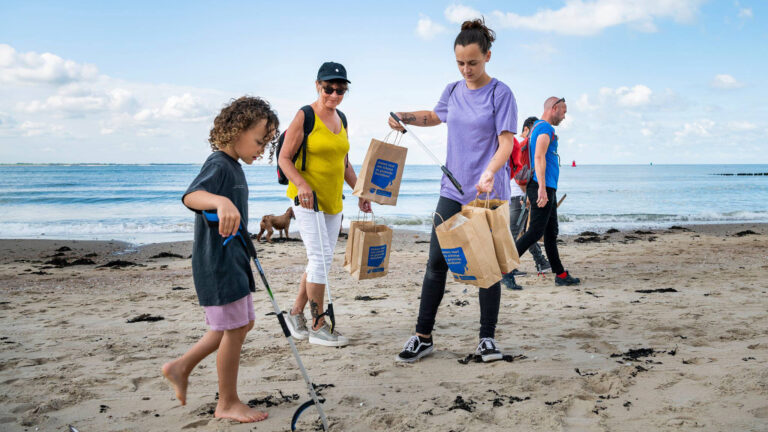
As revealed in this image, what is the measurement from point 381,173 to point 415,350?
4.23ft

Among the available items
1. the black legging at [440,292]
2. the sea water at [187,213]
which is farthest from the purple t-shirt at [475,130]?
the sea water at [187,213]

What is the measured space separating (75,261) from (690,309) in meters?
9.02

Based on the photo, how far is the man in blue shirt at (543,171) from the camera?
17.4 feet

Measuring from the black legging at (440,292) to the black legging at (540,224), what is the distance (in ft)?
6.02

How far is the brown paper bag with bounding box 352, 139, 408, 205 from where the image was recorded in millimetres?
3605

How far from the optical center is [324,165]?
3721mm

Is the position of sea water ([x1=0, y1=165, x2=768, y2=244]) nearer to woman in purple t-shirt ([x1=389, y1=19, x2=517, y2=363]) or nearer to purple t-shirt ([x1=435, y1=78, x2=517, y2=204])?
woman in purple t-shirt ([x1=389, y1=19, x2=517, y2=363])

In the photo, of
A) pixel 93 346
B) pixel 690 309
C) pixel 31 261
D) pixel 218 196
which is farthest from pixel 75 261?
pixel 690 309

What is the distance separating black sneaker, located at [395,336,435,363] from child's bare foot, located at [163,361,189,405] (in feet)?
4.72

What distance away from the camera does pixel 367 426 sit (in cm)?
249

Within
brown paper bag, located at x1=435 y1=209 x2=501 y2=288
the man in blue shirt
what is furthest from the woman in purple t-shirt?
the man in blue shirt

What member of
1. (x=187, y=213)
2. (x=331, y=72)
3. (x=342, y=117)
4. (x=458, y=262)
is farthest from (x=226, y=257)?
(x=187, y=213)

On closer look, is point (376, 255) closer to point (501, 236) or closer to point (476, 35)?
point (501, 236)

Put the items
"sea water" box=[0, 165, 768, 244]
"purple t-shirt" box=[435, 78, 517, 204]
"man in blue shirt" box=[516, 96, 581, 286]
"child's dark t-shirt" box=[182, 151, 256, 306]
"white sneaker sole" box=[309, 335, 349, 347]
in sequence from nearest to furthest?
"child's dark t-shirt" box=[182, 151, 256, 306], "purple t-shirt" box=[435, 78, 517, 204], "white sneaker sole" box=[309, 335, 349, 347], "man in blue shirt" box=[516, 96, 581, 286], "sea water" box=[0, 165, 768, 244]
